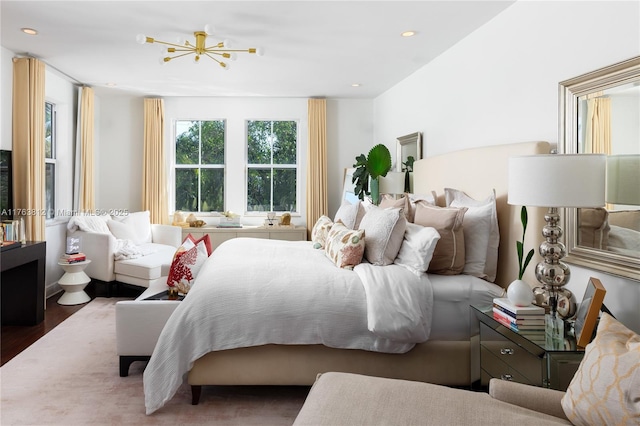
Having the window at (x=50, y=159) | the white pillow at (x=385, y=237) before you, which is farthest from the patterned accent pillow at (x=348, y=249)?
the window at (x=50, y=159)

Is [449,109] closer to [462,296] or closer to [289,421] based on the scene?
[462,296]

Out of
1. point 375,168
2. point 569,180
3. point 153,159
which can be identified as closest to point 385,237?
point 569,180

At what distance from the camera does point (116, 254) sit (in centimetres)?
485

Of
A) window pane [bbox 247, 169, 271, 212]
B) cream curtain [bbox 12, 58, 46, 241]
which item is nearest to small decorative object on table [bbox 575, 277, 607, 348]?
cream curtain [bbox 12, 58, 46, 241]

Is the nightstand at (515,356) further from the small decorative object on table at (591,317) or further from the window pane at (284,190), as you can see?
the window pane at (284,190)

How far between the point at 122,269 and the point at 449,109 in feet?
12.1

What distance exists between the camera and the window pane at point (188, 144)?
6.64m

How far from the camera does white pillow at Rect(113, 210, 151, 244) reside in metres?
5.53

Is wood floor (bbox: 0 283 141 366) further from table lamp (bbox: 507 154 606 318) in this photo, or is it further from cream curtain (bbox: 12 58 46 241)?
table lamp (bbox: 507 154 606 318)

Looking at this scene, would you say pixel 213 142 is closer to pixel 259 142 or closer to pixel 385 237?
pixel 259 142

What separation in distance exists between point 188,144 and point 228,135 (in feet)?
2.03

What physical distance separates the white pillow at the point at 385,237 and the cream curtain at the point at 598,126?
1129 mm

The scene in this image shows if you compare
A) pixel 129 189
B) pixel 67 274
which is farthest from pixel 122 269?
A: pixel 129 189

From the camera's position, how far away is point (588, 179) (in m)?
2.00
